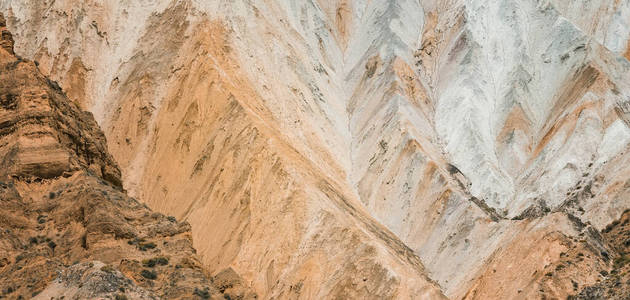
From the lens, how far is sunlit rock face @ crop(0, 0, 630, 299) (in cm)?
5456

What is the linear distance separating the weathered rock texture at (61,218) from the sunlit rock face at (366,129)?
8.49 m

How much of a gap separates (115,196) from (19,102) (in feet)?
22.1

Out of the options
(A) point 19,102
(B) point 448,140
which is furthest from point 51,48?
(B) point 448,140

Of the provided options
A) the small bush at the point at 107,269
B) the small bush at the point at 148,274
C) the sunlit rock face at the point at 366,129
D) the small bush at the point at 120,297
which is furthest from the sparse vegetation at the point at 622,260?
the small bush at the point at 120,297

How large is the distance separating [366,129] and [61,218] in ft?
120

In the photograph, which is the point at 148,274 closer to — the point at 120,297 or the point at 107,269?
the point at 107,269

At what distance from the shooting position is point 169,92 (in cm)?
6519

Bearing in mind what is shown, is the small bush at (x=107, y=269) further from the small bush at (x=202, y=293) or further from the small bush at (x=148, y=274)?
the small bush at (x=202, y=293)

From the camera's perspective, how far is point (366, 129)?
75.8 meters

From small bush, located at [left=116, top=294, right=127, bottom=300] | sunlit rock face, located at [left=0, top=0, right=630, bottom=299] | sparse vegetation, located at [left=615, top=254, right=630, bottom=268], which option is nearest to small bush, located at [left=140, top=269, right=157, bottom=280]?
small bush, located at [left=116, top=294, right=127, bottom=300]

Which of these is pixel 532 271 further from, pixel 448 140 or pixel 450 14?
pixel 450 14

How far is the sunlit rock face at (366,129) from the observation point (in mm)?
54562

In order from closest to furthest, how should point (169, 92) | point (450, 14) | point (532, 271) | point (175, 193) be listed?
point (532, 271) → point (175, 193) → point (169, 92) → point (450, 14)

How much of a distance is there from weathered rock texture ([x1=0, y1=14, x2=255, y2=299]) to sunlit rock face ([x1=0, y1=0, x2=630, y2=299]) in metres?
8.49
